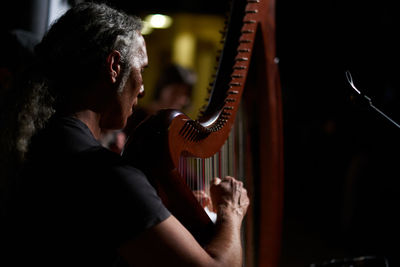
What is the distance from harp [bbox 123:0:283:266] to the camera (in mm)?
996

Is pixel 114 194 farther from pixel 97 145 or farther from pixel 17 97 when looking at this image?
pixel 17 97

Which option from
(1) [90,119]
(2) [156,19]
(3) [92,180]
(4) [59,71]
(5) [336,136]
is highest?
(2) [156,19]

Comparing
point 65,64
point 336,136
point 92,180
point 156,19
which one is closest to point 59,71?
point 65,64

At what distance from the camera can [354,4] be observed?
5289 mm

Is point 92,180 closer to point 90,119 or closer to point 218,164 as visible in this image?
point 90,119

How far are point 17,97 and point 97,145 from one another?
29cm

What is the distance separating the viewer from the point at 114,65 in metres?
1.14

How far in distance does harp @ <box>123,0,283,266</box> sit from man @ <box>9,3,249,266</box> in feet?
0.23

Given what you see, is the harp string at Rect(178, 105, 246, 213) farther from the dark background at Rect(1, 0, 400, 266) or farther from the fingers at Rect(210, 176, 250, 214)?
the dark background at Rect(1, 0, 400, 266)

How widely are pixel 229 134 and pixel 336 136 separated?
178 inches

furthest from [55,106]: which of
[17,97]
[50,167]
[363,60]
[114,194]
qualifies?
[363,60]

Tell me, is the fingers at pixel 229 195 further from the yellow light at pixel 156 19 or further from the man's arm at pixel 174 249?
the yellow light at pixel 156 19

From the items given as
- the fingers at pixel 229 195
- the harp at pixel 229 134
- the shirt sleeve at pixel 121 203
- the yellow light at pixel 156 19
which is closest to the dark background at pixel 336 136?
the yellow light at pixel 156 19

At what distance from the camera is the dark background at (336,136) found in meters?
4.54
